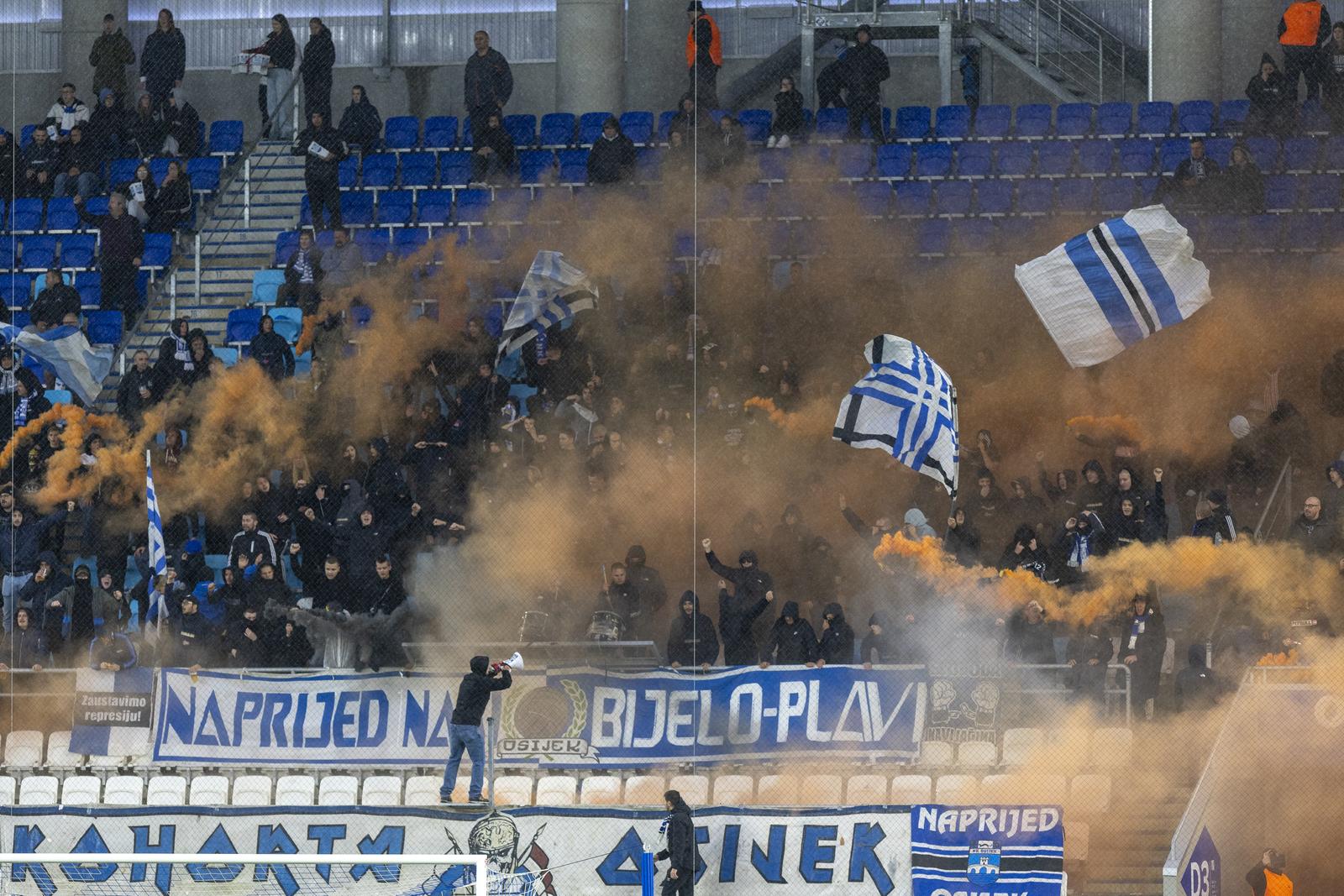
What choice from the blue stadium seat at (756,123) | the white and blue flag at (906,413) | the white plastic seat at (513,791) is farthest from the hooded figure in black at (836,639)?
the blue stadium seat at (756,123)

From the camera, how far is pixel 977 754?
1575 centimetres

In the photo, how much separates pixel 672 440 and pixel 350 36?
370 inches

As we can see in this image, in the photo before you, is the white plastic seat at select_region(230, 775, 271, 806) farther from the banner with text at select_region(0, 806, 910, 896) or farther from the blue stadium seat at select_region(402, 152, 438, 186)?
the blue stadium seat at select_region(402, 152, 438, 186)

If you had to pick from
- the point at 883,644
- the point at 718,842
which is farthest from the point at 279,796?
the point at 883,644

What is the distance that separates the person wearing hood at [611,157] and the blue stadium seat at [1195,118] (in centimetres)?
537

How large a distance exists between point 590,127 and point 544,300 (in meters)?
3.44

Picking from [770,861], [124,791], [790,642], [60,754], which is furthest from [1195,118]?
[60,754]

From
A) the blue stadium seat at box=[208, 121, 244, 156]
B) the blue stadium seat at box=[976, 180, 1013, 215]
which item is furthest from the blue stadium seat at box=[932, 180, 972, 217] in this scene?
the blue stadium seat at box=[208, 121, 244, 156]

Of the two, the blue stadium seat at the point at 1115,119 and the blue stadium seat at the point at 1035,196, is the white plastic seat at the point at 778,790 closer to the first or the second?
the blue stadium seat at the point at 1035,196

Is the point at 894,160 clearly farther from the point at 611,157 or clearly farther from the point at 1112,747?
the point at 1112,747

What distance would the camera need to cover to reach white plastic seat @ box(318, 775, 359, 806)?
16141mm

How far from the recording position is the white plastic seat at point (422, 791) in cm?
1588

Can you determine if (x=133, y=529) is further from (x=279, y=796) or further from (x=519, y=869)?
(x=519, y=869)

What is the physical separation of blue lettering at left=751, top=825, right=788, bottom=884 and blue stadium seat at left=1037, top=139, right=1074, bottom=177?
29.1ft
